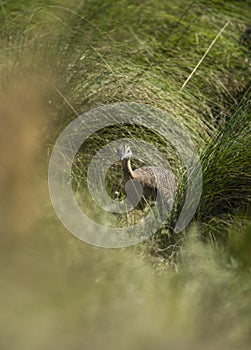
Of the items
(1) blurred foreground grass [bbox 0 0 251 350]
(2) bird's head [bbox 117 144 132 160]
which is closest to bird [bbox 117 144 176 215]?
(2) bird's head [bbox 117 144 132 160]

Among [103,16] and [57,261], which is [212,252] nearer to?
[57,261]

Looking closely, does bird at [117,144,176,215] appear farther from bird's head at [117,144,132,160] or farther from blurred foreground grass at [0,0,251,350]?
blurred foreground grass at [0,0,251,350]

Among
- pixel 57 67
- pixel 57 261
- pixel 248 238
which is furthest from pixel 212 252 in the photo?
pixel 57 67

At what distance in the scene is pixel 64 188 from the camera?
Answer: 124 inches

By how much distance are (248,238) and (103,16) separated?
61.2 inches

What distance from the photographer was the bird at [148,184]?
10.2ft

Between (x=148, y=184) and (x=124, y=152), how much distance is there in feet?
0.54

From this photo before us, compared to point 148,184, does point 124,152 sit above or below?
above

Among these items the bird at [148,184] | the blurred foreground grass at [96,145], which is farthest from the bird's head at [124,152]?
the blurred foreground grass at [96,145]

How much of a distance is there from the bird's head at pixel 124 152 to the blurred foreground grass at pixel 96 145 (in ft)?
0.98

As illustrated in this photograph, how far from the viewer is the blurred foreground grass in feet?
8.08

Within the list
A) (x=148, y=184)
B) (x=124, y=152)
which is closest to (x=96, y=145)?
(x=124, y=152)

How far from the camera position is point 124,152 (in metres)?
3.14

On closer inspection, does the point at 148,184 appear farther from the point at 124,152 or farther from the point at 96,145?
the point at 96,145
